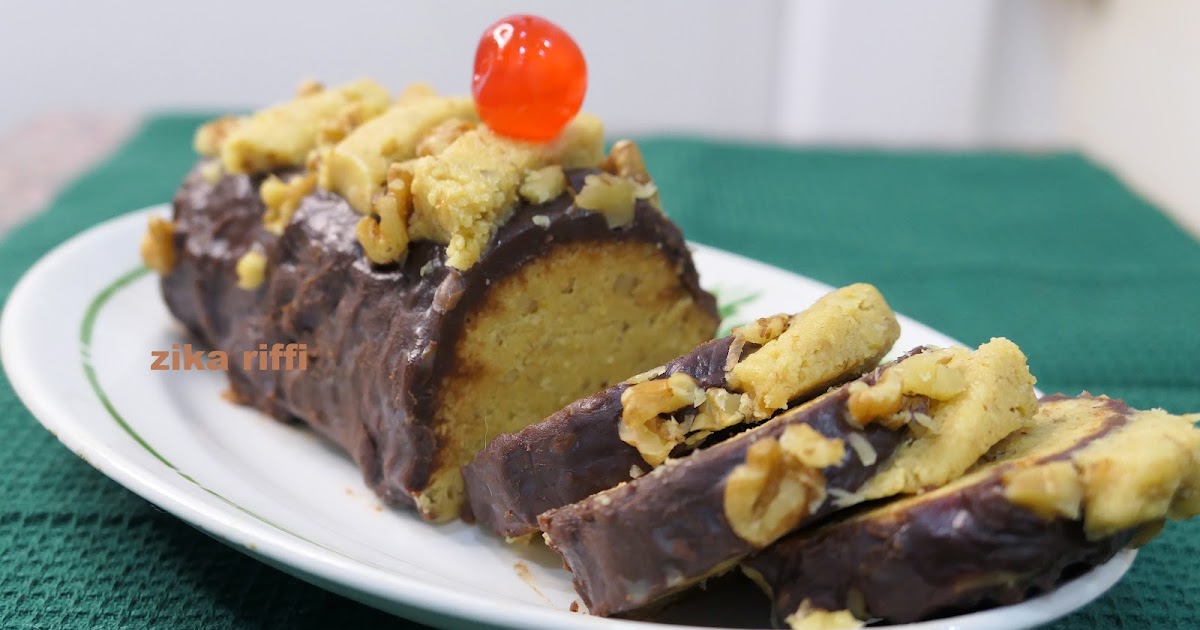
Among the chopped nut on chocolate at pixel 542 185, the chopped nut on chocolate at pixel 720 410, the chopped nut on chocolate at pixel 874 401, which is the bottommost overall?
the chopped nut on chocolate at pixel 720 410

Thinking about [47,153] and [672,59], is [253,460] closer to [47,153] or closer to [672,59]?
[47,153]

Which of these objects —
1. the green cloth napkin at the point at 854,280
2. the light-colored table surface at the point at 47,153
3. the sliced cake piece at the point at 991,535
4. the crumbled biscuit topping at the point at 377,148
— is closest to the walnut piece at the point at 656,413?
the sliced cake piece at the point at 991,535

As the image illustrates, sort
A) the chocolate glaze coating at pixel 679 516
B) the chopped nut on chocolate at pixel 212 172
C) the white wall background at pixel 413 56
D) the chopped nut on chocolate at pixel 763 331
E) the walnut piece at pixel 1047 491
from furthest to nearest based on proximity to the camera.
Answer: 1. the white wall background at pixel 413 56
2. the chopped nut on chocolate at pixel 212 172
3. the chopped nut on chocolate at pixel 763 331
4. the chocolate glaze coating at pixel 679 516
5. the walnut piece at pixel 1047 491

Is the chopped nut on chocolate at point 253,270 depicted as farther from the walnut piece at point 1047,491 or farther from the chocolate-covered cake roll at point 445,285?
the walnut piece at point 1047,491

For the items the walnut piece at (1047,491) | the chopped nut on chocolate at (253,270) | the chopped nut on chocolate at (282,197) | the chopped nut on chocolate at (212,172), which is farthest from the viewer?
the chopped nut on chocolate at (212,172)

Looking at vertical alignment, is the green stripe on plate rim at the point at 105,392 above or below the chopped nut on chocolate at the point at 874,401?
below

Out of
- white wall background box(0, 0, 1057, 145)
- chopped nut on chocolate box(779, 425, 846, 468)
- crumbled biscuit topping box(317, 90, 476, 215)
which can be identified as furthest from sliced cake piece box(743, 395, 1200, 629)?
white wall background box(0, 0, 1057, 145)

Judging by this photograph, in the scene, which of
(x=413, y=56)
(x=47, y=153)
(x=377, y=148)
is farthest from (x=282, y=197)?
(x=413, y=56)

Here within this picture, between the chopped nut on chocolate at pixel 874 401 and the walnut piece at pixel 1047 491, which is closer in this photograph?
the walnut piece at pixel 1047 491
